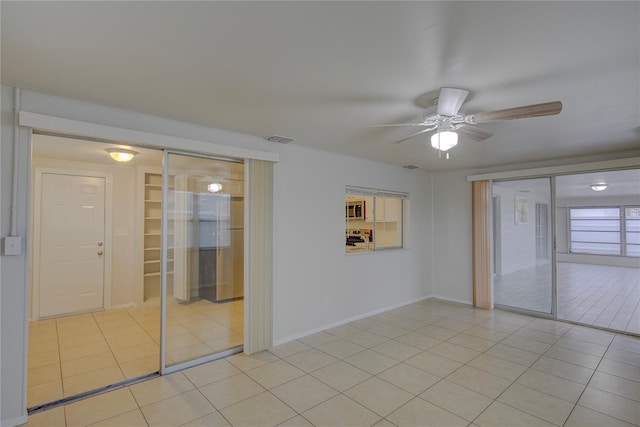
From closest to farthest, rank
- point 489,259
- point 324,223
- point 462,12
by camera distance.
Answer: point 462,12 < point 324,223 < point 489,259

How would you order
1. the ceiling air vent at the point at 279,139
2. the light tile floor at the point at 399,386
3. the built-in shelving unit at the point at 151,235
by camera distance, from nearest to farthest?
1. the light tile floor at the point at 399,386
2. the ceiling air vent at the point at 279,139
3. the built-in shelving unit at the point at 151,235

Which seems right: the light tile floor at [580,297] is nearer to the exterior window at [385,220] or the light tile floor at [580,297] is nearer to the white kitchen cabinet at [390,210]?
the exterior window at [385,220]

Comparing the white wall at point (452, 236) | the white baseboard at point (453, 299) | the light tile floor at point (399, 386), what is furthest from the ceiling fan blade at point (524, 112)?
the white baseboard at point (453, 299)

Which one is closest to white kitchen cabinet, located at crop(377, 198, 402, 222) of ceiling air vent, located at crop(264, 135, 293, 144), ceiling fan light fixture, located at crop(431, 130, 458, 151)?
ceiling air vent, located at crop(264, 135, 293, 144)

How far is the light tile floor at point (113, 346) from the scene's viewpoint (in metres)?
2.80

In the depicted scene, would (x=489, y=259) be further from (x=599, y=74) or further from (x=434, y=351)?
(x=599, y=74)

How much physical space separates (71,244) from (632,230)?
1336 cm

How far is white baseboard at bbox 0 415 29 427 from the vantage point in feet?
7.11

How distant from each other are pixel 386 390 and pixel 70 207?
5158 millimetres

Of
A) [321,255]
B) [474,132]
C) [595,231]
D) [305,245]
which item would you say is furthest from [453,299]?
[595,231]

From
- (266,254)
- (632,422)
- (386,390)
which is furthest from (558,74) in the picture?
(266,254)

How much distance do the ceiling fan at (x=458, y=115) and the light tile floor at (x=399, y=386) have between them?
2124mm

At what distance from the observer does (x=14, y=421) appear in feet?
7.23

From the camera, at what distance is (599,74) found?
6.64 feet
